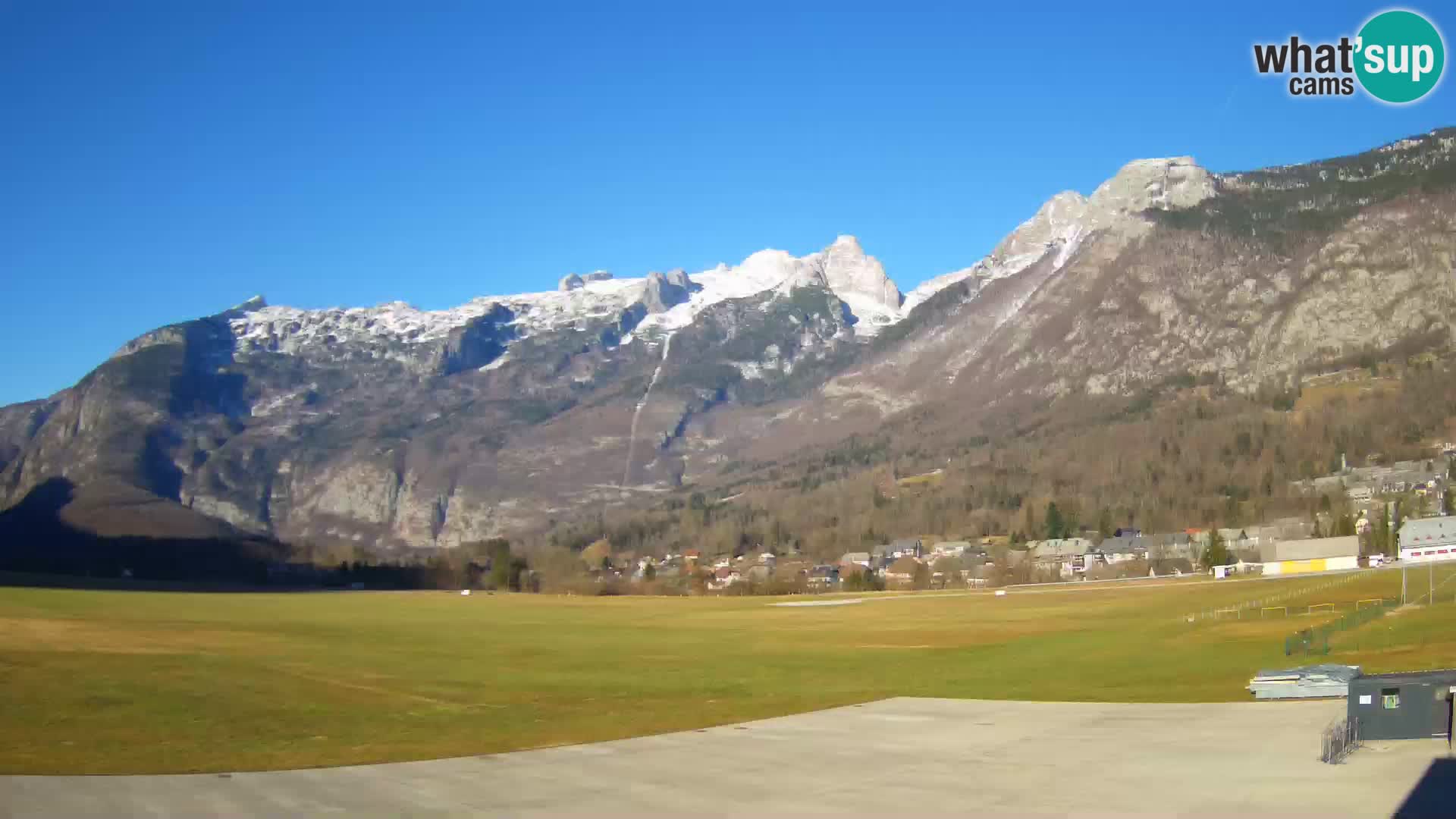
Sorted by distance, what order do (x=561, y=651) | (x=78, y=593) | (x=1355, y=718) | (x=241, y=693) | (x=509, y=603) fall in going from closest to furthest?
(x=1355, y=718) → (x=241, y=693) → (x=561, y=651) → (x=78, y=593) → (x=509, y=603)

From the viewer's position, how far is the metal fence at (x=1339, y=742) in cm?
2781

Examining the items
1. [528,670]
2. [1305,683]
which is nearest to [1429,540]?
[1305,683]

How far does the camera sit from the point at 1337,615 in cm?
6475

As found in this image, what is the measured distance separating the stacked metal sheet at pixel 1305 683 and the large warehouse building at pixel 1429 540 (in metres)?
44.5

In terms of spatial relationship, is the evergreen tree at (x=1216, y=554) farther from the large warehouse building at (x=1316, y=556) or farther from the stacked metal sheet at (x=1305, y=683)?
the stacked metal sheet at (x=1305, y=683)

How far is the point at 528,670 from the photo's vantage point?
59.6 m

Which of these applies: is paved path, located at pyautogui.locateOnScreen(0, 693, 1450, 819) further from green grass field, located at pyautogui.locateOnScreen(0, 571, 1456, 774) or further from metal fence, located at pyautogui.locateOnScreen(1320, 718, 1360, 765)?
green grass field, located at pyautogui.locateOnScreen(0, 571, 1456, 774)

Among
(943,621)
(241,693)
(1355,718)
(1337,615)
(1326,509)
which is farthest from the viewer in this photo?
(1326,509)

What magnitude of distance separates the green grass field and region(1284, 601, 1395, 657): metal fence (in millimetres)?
909

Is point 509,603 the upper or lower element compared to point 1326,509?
lower

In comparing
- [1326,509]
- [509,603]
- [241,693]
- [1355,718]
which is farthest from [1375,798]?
[1326,509]

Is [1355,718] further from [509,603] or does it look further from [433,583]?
[433,583]

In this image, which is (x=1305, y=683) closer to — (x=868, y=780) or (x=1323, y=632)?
(x=868, y=780)

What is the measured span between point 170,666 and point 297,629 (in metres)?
34.7
